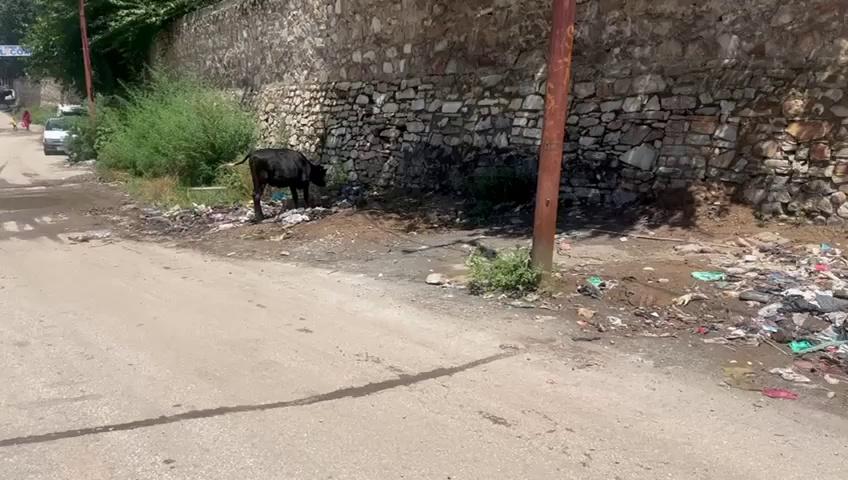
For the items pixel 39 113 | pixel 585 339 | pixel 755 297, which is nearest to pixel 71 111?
pixel 585 339

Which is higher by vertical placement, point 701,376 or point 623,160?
point 623,160

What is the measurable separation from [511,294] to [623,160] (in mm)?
3858

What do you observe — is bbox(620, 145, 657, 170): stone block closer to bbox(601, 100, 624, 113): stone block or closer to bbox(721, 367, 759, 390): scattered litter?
bbox(601, 100, 624, 113): stone block

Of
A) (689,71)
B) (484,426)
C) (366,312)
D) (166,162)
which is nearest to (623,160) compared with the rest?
(689,71)

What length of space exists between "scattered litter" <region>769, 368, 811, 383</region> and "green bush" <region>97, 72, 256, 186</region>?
1313 cm

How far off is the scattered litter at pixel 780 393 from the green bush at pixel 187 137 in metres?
13.3

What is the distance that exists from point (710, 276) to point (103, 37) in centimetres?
2664

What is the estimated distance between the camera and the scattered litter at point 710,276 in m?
6.71

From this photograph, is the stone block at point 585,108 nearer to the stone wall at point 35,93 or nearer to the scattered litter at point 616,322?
the scattered litter at point 616,322

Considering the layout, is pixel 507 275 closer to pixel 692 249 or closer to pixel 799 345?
pixel 692 249

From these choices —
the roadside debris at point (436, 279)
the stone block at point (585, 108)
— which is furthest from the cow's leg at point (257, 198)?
the stone block at point (585, 108)

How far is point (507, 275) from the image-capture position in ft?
22.4

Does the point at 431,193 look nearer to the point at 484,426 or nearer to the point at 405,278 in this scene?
the point at 405,278

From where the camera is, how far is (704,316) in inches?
235
